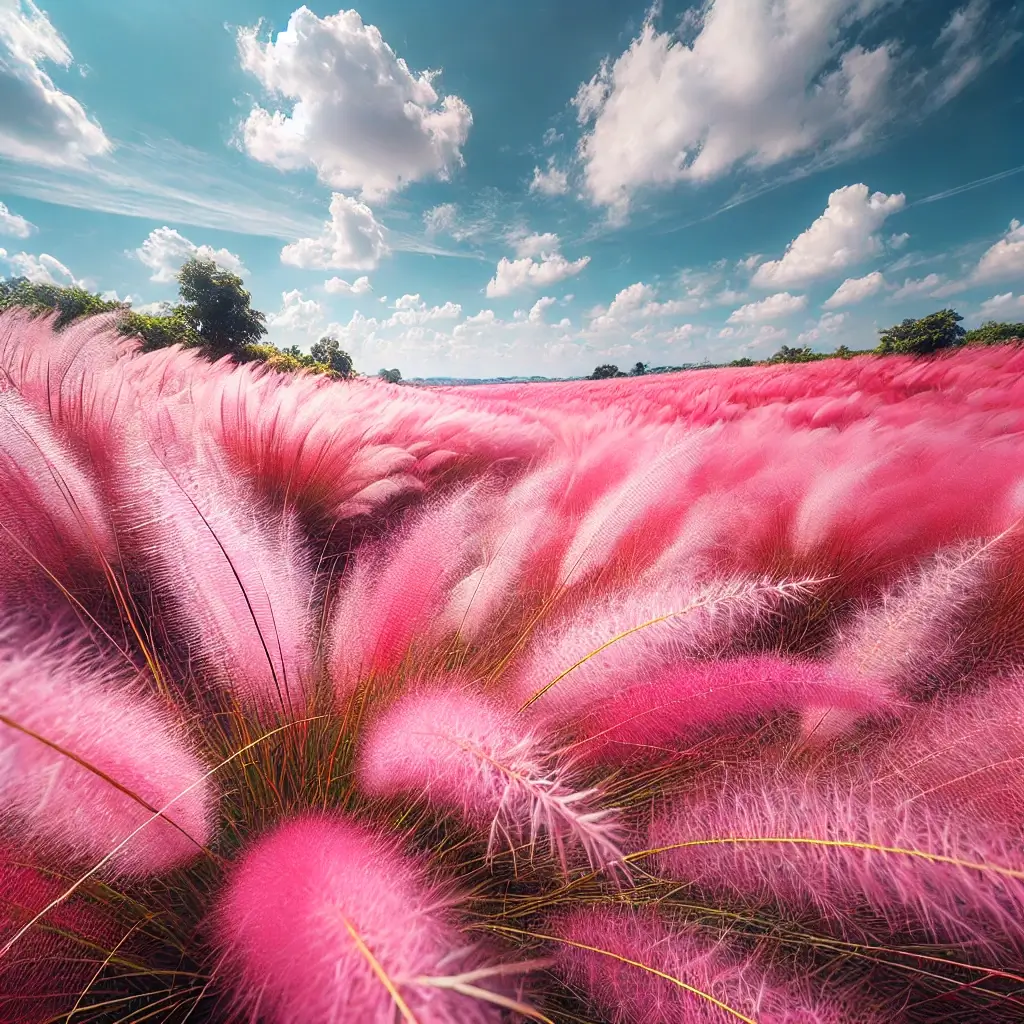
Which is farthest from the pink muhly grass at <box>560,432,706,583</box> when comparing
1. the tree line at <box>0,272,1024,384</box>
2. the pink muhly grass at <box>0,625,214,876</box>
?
the tree line at <box>0,272,1024,384</box>

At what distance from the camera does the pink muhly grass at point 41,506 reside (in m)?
0.54

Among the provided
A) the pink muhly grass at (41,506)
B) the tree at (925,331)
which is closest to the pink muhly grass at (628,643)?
the pink muhly grass at (41,506)

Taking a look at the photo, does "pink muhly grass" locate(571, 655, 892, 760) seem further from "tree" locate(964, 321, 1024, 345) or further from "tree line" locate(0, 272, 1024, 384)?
"tree" locate(964, 321, 1024, 345)

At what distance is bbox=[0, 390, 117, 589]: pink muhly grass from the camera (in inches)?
21.2

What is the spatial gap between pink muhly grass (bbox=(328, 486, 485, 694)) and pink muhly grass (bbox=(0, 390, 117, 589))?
0.30m

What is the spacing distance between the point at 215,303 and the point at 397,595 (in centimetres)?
1424

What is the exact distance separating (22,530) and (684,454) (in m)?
0.95

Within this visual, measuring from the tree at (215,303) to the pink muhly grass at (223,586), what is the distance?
39.3 ft

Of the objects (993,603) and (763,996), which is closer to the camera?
(763,996)

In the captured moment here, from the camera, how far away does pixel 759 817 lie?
42 centimetres

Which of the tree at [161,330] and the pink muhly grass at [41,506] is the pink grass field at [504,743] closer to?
the pink muhly grass at [41,506]

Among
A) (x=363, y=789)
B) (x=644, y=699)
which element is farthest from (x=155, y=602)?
(x=644, y=699)

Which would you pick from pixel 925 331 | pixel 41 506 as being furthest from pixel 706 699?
pixel 925 331

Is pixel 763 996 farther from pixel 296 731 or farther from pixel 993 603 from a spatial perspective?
pixel 993 603
